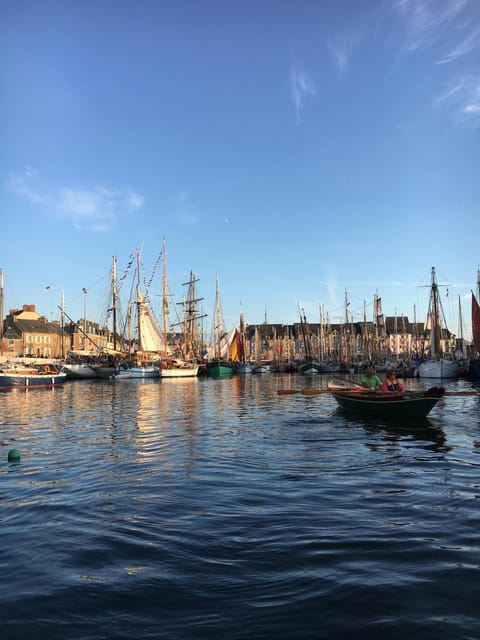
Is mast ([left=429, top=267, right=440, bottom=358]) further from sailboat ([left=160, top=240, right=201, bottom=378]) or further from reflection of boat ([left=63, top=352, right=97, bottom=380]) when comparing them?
reflection of boat ([left=63, top=352, right=97, bottom=380])

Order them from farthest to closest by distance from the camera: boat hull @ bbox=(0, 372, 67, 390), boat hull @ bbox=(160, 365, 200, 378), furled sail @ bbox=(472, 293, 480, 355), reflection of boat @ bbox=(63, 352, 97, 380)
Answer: reflection of boat @ bbox=(63, 352, 97, 380)
boat hull @ bbox=(160, 365, 200, 378)
furled sail @ bbox=(472, 293, 480, 355)
boat hull @ bbox=(0, 372, 67, 390)

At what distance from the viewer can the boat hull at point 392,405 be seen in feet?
70.4

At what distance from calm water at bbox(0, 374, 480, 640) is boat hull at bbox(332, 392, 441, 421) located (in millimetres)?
3627

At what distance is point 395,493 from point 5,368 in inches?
2354

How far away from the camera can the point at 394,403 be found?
21844 mm

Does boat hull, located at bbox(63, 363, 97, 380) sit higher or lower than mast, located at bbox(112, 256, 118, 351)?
lower

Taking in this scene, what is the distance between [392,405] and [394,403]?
8.2 inches

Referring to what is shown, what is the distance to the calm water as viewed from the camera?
574cm

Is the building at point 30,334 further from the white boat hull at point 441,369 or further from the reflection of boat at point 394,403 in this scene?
the reflection of boat at point 394,403

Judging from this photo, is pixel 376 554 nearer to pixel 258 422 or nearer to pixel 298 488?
pixel 298 488

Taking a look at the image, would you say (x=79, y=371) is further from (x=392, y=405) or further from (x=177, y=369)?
(x=392, y=405)

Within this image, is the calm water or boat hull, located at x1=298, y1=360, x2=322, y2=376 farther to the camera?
boat hull, located at x1=298, y1=360, x2=322, y2=376

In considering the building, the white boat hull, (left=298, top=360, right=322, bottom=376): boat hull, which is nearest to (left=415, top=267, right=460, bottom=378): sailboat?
the white boat hull

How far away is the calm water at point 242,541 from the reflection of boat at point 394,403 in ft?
11.8
